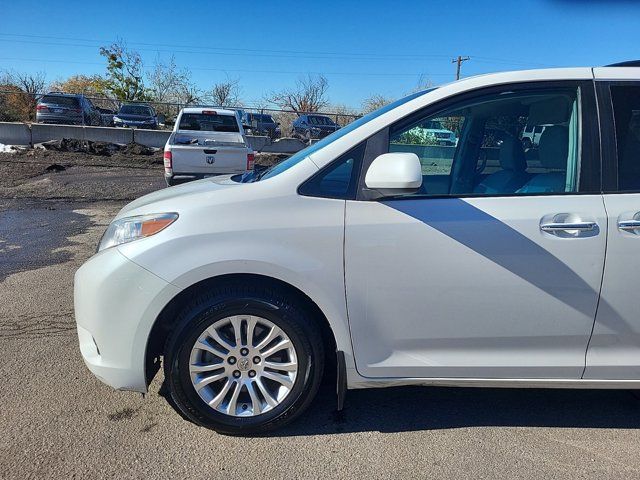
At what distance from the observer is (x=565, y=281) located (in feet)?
8.23

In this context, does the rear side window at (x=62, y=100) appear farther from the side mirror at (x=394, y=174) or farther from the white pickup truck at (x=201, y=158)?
the side mirror at (x=394, y=174)

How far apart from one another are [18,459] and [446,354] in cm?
223

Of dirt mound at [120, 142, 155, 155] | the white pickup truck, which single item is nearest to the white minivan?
the white pickup truck

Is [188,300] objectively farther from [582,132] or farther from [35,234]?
[35,234]

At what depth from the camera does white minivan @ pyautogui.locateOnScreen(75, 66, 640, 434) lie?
250 centimetres

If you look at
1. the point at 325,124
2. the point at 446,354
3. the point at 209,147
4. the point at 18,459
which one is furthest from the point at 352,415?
the point at 325,124

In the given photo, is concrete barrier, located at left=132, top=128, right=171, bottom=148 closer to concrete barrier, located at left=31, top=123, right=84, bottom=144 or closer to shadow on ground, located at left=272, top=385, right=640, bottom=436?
concrete barrier, located at left=31, top=123, right=84, bottom=144

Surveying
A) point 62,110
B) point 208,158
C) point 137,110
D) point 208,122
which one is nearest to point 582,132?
point 208,158

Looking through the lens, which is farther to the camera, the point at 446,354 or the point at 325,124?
the point at 325,124

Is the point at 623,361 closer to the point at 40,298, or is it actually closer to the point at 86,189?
the point at 40,298

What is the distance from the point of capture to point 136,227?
2637 millimetres

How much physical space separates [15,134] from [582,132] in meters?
19.7

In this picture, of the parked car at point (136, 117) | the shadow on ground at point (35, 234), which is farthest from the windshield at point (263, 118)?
the shadow on ground at point (35, 234)

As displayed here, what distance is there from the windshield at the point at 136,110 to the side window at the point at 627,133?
2263cm
